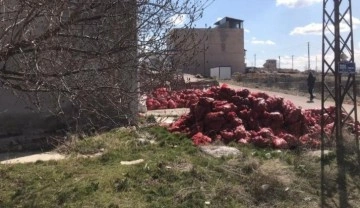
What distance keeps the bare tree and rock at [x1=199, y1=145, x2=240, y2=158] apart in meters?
3.77

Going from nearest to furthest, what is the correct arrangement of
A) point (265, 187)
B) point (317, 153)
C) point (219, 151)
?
point (265, 187)
point (219, 151)
point (317, 153)

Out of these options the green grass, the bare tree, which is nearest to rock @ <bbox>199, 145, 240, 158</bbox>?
the green grass

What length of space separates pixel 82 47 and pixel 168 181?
325 cm

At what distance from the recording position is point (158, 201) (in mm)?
7598

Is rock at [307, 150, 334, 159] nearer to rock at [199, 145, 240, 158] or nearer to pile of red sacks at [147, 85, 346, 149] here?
pile of red sacks at [147, 85, 346, 149]

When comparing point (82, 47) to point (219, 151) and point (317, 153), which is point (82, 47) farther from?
point (317, 153)

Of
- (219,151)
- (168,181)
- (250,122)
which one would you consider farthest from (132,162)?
(250,122)

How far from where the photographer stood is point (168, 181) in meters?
8.34

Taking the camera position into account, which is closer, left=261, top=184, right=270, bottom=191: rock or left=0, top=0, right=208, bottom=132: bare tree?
left=0, top=0, right=208, bottom=132: bare tree

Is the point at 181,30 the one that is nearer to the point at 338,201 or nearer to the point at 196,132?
the point at 338,201

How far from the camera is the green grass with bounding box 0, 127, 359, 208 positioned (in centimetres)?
766

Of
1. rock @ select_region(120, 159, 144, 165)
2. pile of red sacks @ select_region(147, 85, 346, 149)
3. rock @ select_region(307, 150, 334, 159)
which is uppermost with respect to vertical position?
pile of red sacks @ select_region(147, 85, 346, 149)

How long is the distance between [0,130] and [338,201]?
7.84 meters

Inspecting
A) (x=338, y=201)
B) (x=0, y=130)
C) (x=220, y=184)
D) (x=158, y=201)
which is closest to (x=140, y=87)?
(x=158, y=201)
